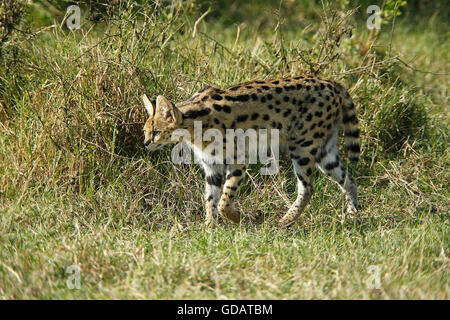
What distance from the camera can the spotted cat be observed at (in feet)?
16.9

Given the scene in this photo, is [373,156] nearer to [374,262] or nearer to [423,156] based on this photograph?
[423,156]

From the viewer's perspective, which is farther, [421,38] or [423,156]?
[421,38]

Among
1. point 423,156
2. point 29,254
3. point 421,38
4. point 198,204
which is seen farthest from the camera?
point 421,38

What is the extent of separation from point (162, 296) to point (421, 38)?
7.43 meters

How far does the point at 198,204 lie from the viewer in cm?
561

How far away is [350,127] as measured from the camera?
5.70m

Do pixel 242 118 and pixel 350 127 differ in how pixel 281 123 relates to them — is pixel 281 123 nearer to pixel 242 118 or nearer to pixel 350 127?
pixel 242 118

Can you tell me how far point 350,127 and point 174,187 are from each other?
1.79 m

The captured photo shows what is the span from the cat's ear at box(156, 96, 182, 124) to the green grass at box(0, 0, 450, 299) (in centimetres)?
63

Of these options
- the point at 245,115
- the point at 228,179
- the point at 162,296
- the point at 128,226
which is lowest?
the point at 162,296

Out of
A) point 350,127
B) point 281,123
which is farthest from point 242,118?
point 350,127

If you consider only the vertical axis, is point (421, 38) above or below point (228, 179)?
above

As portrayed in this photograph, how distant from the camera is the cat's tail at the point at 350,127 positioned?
5.67 m

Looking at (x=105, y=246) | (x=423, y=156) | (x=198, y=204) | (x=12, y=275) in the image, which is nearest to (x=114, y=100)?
(x=198, y=204)
